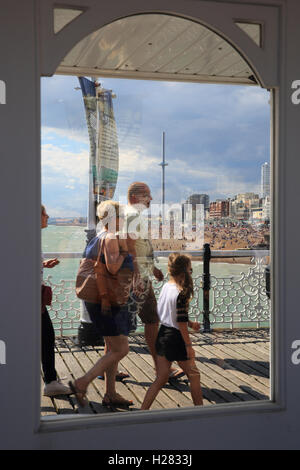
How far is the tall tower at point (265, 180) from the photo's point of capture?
279 centimetres

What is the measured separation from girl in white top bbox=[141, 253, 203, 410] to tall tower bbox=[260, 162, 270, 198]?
55cm

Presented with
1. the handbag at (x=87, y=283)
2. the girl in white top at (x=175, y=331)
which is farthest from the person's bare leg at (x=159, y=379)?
the handbag at (x=87, y=283)

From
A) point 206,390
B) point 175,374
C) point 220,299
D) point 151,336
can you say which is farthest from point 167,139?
point 206,390

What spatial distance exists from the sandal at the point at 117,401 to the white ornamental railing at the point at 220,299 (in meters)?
0.36

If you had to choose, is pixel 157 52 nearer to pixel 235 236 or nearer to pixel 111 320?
pixel 235 236

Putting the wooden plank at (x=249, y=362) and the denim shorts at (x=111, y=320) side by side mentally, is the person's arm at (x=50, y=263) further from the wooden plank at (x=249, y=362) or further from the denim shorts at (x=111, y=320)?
the wooden plank at (x=249, y=362)

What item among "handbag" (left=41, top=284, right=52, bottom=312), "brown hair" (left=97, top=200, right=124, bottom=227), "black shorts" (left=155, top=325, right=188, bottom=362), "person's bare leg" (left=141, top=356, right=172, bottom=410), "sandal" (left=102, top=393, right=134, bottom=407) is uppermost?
"brown hair" (left=97, top=200, right=124, bottom=227)

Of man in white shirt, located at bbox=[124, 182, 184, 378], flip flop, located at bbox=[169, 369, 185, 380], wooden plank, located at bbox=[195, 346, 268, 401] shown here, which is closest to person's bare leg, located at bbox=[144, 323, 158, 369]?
man in white shirt, located at bbox=[124, 182, 184, 378]

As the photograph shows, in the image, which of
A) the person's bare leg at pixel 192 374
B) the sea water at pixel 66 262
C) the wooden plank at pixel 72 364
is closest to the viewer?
the sea water at pixel 66 262

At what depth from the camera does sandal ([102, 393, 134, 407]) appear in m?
2.60

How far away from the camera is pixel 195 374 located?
276 cm

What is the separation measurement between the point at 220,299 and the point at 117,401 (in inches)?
31.4

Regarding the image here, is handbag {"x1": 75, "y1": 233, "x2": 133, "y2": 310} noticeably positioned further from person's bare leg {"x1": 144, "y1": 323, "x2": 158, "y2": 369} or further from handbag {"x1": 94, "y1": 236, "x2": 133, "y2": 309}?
person's bare leg {"x1": 144, "y1": 323, "x2": 158, "y2": 369}
